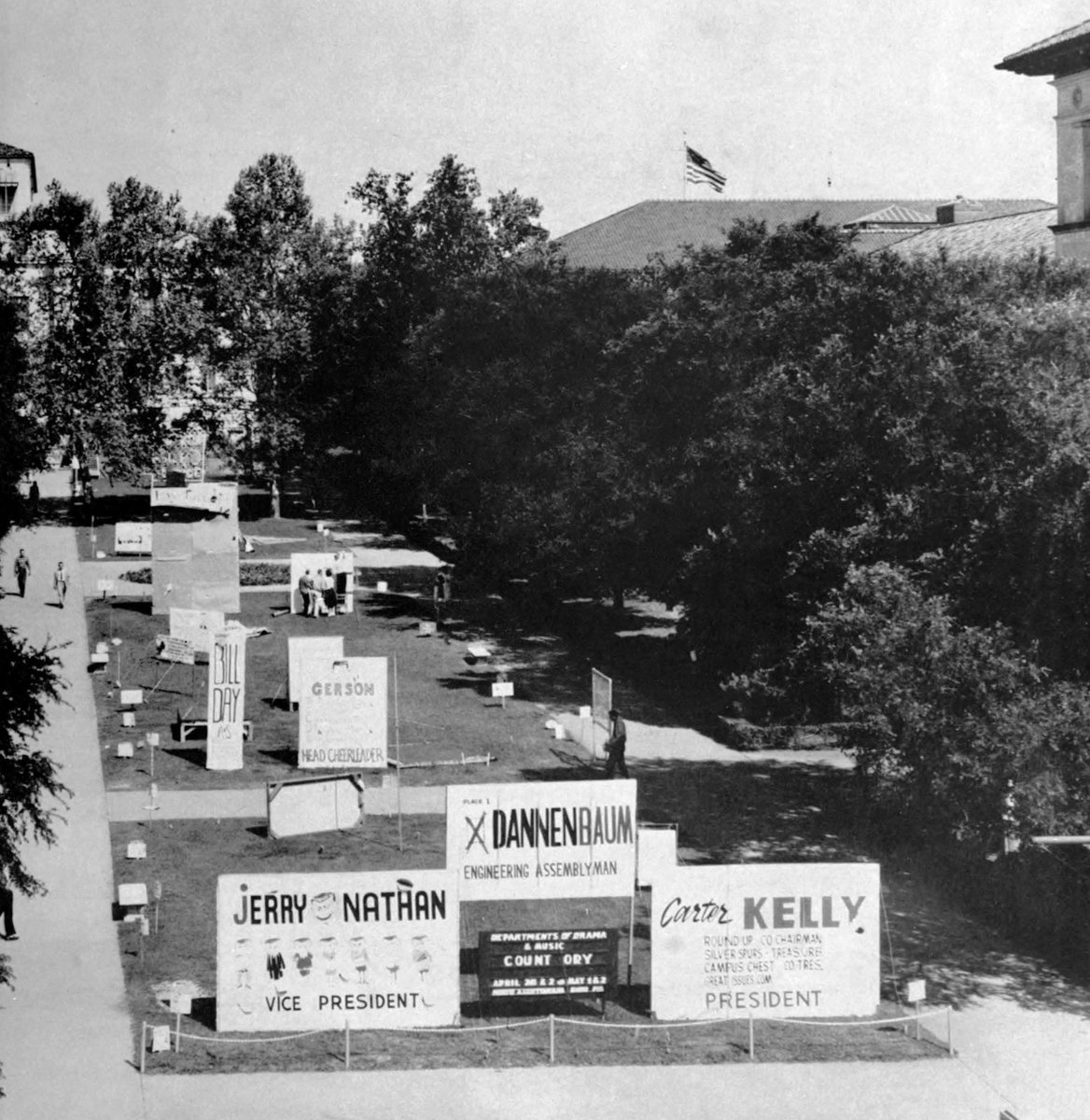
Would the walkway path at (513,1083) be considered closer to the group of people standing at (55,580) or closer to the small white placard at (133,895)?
the small white placard at (133,895)

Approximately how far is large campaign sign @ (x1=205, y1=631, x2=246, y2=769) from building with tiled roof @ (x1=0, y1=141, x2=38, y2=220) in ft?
101

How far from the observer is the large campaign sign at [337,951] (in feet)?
57.0

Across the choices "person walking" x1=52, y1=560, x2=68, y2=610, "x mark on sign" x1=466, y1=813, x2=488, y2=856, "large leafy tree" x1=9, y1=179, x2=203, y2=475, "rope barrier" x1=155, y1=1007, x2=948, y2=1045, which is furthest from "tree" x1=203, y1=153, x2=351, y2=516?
"rope barrier" x1=155, y1=1007, x2=948, y2=1045

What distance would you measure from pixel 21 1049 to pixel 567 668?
73.9ft

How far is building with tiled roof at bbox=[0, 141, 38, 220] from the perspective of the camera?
2165 inches

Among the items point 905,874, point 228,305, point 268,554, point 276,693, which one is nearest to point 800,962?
point 905,874

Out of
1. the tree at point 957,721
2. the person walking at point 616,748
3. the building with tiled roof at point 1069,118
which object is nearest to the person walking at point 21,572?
the person walking at point 616,748

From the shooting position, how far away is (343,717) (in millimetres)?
27797

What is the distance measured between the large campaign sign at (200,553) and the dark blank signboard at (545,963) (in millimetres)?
23425

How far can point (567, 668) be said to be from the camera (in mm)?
38469

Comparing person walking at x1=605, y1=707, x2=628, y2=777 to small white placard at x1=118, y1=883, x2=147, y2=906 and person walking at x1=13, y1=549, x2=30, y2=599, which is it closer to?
small white placard at x1=118, y1=883, x2=147, y2=906

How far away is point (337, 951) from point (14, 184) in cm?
4937

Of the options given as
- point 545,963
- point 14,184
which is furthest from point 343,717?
point 14,184

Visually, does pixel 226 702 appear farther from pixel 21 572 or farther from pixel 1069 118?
pixel 1069 118
